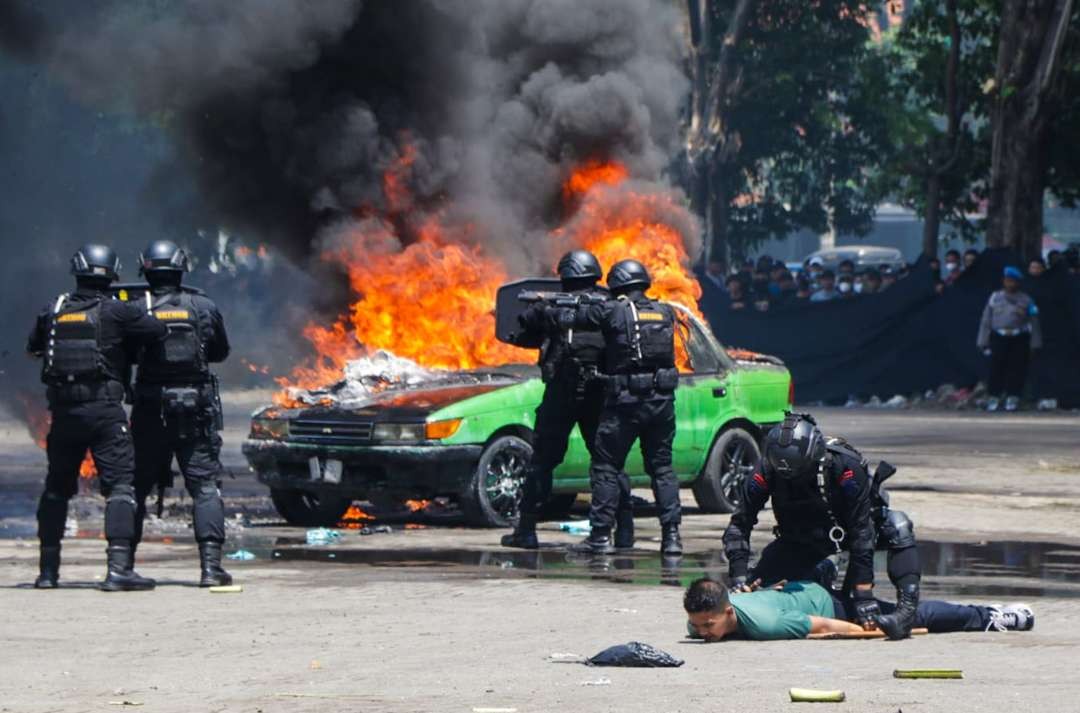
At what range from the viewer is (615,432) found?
1245 cm

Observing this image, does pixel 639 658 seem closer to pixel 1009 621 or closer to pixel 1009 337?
pixel 1009 621

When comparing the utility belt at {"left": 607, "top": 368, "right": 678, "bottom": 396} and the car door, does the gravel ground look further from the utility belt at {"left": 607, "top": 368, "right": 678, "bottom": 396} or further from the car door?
the utility belt at {"left": 607, "top": 368, "right": 678, "bottom": 396}

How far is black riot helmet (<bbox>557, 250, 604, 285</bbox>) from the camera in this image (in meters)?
12.9

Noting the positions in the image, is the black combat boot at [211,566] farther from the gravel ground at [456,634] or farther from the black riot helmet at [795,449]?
the black riot helmet at [795,449]

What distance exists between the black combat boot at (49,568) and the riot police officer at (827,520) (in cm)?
358

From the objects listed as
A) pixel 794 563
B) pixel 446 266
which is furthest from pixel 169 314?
pixel 446 266

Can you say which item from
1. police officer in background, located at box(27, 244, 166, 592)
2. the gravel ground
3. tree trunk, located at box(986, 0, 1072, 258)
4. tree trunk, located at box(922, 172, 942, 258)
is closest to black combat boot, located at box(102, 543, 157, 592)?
police officer in background, located at box(27, 244, 166, 592)

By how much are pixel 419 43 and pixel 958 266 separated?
10.1 meters

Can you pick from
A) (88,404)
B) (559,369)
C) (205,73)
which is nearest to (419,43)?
(205,73)

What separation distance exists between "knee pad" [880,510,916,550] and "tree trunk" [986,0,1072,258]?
20014 mm

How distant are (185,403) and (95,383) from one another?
0.45 meters

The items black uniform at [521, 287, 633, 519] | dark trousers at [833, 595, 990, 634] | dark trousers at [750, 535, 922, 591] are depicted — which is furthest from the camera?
black uniform at [521, 287, 633, 519]

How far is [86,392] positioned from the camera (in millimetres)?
10547

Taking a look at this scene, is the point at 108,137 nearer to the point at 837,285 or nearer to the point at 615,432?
the point at 837,285
